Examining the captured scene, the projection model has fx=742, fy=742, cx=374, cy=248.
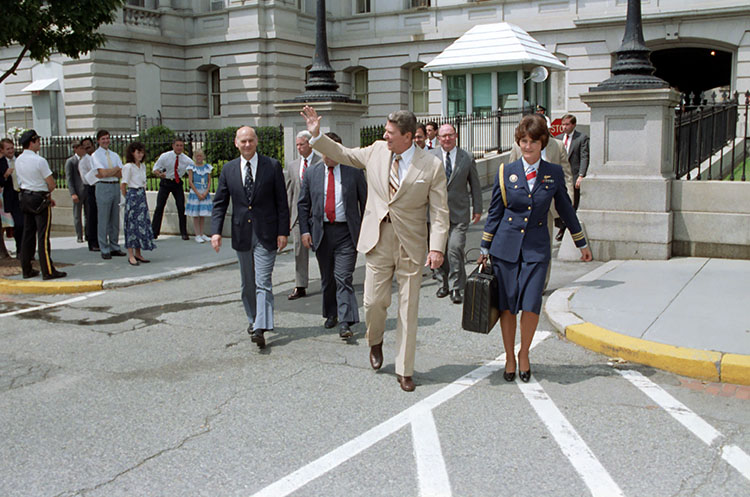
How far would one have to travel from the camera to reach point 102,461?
442 centimetres

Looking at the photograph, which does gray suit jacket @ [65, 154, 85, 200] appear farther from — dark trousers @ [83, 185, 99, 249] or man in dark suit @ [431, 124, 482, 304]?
man in dark suit @ [431, 124, 482, 304]

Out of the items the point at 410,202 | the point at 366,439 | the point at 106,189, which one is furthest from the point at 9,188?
the point at 366,439

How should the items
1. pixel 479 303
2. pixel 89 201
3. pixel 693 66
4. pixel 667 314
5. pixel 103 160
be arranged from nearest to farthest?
pixel 479 303
pixel 667 314
pixel 103 160
pixel 89 201
pixel 693 66

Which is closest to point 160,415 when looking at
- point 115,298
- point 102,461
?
point 102,461

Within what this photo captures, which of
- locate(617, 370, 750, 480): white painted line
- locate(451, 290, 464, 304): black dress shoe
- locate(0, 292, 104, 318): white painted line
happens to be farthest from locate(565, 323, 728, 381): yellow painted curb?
locate(0, 292, 104, 318): white painted line

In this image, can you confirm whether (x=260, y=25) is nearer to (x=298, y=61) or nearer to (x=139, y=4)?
(x=298, y=61)

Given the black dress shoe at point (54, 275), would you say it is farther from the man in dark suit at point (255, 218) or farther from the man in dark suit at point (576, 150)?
the man in dark suit at point (576, 150)

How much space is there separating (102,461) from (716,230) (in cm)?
863

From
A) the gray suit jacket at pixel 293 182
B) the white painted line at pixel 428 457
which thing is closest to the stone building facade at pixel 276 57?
the gray suit jacket at pixel 293 182

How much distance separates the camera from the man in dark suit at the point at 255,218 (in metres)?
6.86

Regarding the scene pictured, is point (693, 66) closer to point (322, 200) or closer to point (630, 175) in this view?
Result: point (630, 175)

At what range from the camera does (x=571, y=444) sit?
4.57 metres

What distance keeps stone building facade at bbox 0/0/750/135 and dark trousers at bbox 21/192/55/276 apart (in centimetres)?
2005

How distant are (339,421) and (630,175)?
695cm
